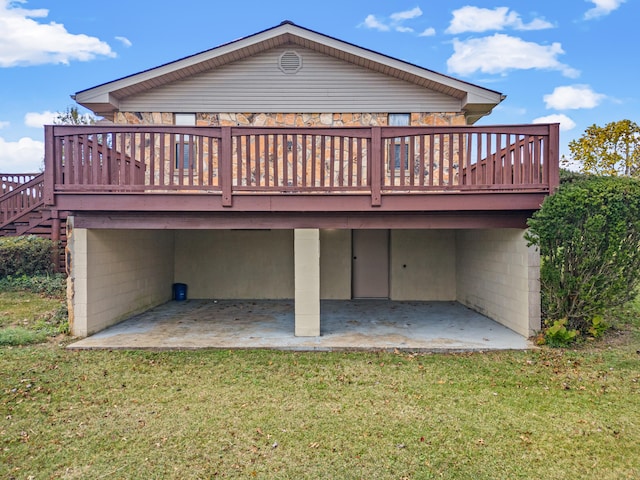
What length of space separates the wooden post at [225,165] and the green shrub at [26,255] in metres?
6.15

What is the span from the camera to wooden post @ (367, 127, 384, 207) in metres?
5.16

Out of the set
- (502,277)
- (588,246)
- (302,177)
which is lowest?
(502,277)

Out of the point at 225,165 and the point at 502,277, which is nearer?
the point at 225,165

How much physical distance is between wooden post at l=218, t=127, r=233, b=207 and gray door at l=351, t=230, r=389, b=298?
4.44m

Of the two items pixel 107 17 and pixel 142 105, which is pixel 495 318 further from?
pixel 107 17

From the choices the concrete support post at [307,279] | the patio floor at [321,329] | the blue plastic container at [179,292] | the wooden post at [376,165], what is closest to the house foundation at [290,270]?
the concrete support post at [307,279]

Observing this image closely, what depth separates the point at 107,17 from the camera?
58.4ft

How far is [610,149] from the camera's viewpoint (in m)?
14.4

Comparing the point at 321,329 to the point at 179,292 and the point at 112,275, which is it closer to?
the point at 112,275

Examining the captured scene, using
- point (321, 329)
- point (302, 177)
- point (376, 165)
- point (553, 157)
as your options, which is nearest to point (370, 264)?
point (321, 329)

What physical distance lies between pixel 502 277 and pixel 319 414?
4278mm

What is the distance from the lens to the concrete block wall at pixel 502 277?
17.9ft

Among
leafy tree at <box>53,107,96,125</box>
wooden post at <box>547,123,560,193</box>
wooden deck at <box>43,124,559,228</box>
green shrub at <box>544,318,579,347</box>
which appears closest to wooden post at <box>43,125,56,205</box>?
wooden deck at <box>43,124,559,228</box>

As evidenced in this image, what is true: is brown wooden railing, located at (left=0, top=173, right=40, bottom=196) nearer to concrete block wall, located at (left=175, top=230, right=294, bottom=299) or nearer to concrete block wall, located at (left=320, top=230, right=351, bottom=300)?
concrete block wall, located at (left=175, top=230, right=294, bottom=299)
